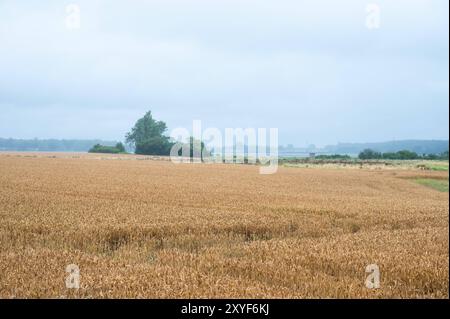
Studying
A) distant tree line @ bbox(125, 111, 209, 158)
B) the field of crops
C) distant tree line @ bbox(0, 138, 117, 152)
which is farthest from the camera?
distant tree line @ bbox(0, 138, 117, 152)

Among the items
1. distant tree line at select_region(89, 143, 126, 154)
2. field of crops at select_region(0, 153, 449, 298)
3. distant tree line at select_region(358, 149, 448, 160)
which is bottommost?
field of crops at select_region(0, 153, 449, 298)

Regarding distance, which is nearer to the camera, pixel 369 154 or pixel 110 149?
pixel 110 149

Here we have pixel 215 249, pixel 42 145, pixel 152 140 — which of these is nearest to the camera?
pixel 215 249

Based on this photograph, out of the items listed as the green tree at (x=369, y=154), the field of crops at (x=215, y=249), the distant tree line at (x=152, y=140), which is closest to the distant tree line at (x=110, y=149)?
the distant tree line at (x=152, y=140)

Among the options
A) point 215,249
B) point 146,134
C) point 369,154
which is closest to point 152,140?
point 146,134

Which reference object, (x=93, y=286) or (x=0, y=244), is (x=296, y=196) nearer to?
(x=0, y=244)

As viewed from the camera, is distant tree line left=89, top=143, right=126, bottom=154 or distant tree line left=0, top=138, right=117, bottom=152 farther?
distant tree line left=0, top=138, right=117, bottom=152

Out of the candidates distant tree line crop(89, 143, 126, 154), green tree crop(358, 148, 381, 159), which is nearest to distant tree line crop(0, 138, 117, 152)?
distant tree line crop(89, 143, 126, 154)

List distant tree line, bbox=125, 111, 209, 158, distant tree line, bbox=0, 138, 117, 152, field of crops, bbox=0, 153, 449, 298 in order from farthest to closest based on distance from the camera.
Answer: distant tree line, bbox=0, 138, 117, 152 → distant tree line, bbox=125, 111, 209, 158 → field of crops, bbox=0, 153, 449, 298

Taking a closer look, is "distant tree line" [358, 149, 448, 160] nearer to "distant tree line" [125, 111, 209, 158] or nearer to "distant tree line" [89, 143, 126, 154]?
"distant tree line" [125, 111, 209, 158]

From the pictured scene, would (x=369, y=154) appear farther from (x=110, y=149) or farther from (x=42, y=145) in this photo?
(x=42, y=145)

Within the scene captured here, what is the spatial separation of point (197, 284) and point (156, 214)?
8356 mm

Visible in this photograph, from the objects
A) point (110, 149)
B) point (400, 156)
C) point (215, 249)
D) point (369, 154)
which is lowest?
point (215, 249)
